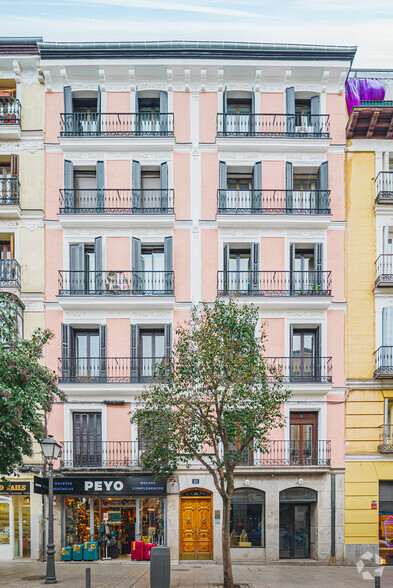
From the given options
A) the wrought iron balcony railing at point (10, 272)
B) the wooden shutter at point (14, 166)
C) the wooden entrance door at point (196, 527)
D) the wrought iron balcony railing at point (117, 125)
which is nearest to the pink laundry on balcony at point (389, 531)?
the wooden entrance door at point (196, 527)

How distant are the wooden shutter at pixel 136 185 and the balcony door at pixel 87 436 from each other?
8813 millimetres

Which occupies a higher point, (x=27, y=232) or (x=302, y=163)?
(x=302, y=163)

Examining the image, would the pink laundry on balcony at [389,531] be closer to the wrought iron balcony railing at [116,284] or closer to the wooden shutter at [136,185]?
the wrought iron balcony railing at [116,284]

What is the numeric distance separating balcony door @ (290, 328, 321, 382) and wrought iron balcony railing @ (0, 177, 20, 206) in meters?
12.8

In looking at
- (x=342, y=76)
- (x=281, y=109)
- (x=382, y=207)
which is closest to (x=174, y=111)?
(x=281, y=109)

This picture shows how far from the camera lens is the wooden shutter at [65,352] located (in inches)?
931

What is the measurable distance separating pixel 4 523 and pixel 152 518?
232 inches

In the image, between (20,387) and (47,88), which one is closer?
(20,387)

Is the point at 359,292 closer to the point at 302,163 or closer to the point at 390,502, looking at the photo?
the point at 302,163

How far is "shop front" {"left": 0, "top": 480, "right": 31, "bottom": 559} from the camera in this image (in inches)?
914

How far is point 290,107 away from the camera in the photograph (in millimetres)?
24969

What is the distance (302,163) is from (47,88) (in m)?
Answer: 11.3

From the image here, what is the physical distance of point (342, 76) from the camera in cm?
2489

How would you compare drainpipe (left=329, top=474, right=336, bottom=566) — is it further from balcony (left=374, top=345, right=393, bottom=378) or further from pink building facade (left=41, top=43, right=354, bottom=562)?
balcony (left=374, top=345, right=393, bottom=378)
